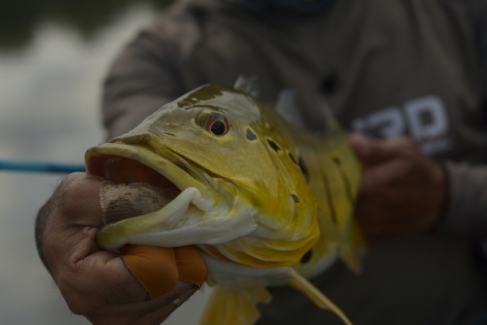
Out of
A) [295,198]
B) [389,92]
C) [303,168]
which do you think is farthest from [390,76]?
[295,198]

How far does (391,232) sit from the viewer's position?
1023mm

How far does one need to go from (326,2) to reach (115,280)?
95 centimetres

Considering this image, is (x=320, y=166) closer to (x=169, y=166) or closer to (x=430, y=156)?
(x=169, y=166)

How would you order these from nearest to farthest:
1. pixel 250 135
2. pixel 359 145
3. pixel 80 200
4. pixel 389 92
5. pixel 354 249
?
pixel 80 200, pixel 250 135, pixel 354 249, pixel 359 145, pixel 389 92

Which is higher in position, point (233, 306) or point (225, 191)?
point (225, 191)

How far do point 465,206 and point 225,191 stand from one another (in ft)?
2.68

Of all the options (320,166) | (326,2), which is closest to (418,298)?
(320,166)

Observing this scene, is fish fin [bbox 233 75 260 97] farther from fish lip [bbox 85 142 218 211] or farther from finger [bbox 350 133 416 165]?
finger [bbox 350 133 416 165]

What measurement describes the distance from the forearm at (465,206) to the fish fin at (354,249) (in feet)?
0.68

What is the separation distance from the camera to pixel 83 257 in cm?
31

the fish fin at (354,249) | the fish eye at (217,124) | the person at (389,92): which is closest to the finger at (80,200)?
the fish eye at (217,124)

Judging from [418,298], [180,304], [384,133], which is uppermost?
[180,304]

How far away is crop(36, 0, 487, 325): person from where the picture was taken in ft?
3.26

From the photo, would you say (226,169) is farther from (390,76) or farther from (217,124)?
(390,76)
